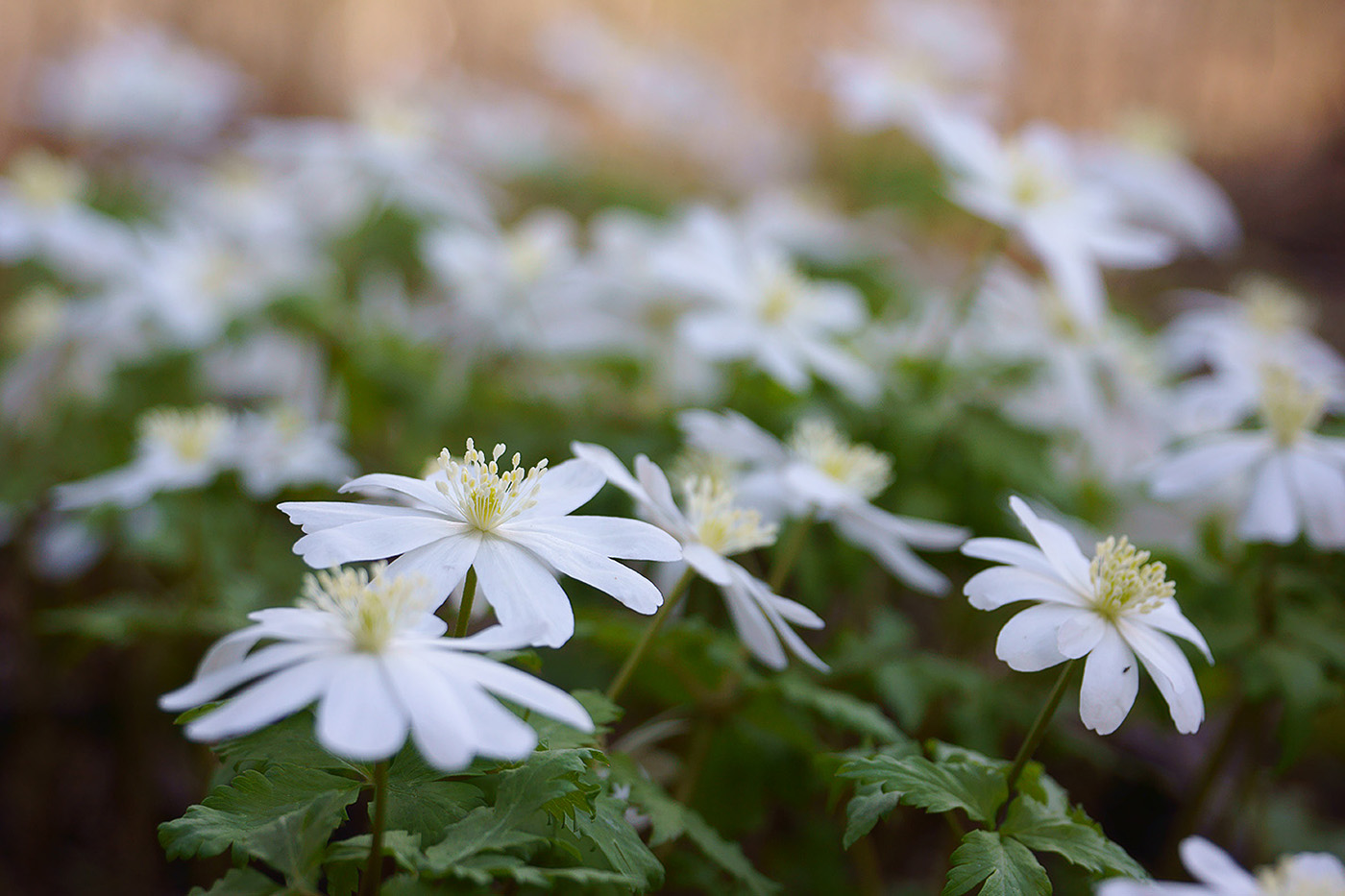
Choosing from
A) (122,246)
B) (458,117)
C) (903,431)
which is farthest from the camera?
(458,117)

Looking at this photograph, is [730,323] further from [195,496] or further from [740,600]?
[195,496]

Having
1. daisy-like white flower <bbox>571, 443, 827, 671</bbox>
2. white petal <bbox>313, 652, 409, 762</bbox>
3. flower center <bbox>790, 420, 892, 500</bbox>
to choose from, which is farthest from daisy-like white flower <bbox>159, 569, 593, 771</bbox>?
flower center <bbox>790, 420, 892, 500</bbox>

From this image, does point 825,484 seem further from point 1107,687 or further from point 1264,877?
point 1264,877

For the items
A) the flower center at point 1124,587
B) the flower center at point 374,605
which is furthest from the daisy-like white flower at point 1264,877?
the flower center at point 374,605

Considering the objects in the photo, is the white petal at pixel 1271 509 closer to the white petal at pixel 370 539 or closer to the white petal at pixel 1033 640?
the white petal at pixel 1033 640

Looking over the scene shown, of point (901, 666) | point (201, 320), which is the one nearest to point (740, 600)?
point (901, 666)

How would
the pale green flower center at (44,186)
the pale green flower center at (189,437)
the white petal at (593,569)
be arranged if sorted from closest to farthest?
the white petal at (593,569) → the pale green flower center at (189,437) → the pale green flower center at (44,186)
